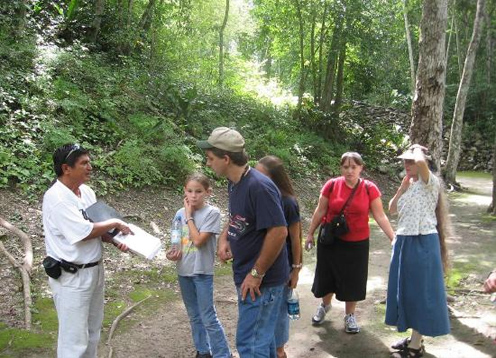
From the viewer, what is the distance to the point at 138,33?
572 inches

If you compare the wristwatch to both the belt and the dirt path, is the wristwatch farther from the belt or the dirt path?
the dirt path

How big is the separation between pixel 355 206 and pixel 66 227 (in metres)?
2.70

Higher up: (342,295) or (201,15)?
(201,15)

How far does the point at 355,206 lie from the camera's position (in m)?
4.47

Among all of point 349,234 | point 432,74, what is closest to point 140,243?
point 349,234

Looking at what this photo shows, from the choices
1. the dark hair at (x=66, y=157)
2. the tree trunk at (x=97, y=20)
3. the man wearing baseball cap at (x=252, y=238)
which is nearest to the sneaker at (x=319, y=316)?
the man wearing baseball cap at (x=252, y=238)

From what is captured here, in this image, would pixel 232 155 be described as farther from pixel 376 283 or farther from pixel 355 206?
pixel 376 283

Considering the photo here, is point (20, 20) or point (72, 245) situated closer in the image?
point (72, 245)

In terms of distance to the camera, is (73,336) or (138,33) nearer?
(73,336)

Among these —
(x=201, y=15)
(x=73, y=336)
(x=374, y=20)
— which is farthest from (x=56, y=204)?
(x=201, y=15)

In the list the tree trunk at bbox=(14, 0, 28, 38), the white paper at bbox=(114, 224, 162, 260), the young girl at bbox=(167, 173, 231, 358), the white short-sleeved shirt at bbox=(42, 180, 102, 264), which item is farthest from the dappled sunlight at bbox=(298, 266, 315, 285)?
the tree trunk at bbox=(14, 0, 28, 38)

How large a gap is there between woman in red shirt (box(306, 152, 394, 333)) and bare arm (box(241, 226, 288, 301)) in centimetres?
184

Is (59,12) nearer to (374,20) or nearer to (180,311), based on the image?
(374,20)

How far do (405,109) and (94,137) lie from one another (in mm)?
16548
